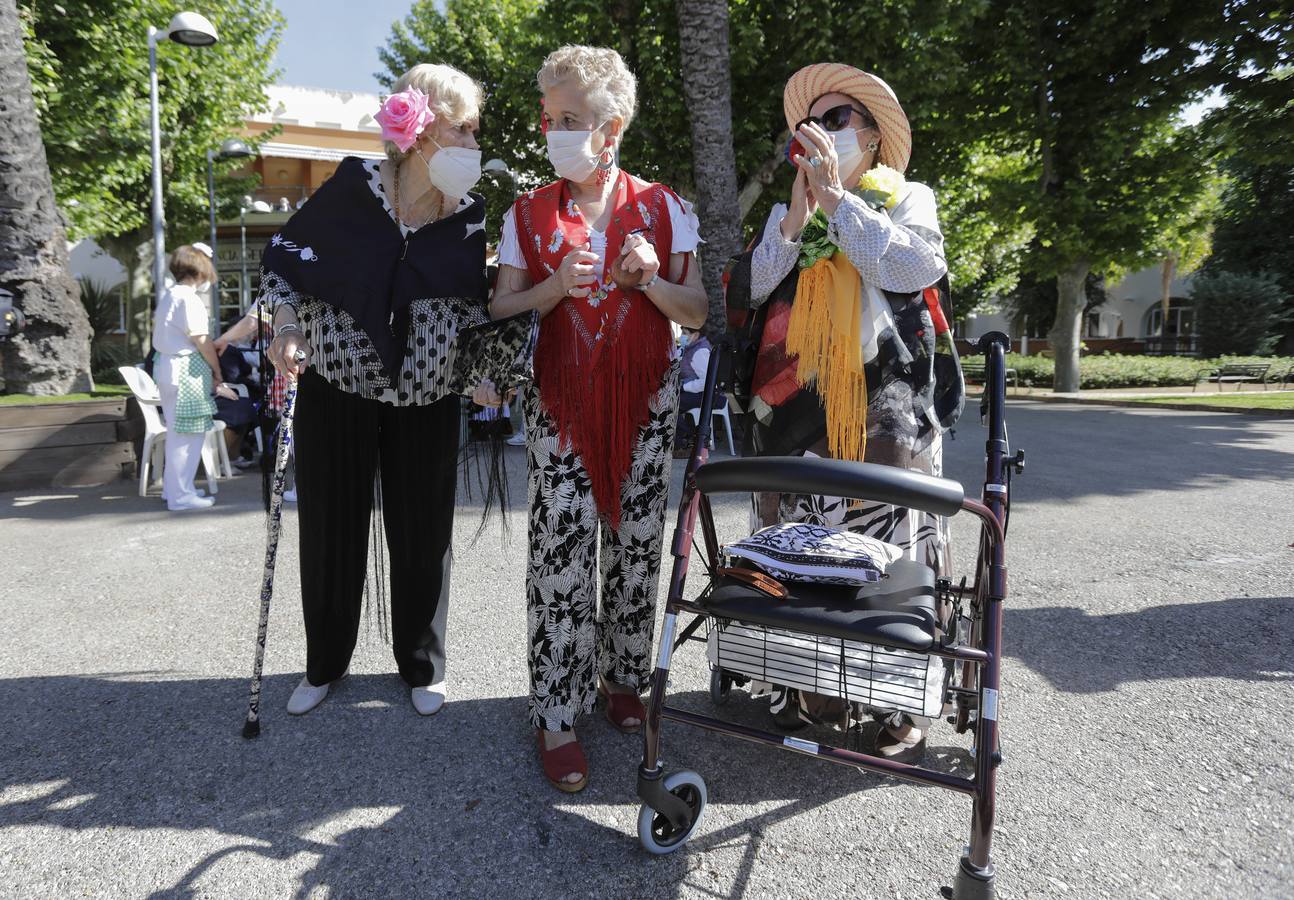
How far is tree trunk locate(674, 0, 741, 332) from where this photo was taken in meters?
8.73

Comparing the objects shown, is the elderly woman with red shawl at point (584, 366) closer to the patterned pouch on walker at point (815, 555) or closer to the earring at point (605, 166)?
the earring at point (605, 166)

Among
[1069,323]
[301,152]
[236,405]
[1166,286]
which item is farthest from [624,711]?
[1166,286]

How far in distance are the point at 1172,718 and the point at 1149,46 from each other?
16442mm

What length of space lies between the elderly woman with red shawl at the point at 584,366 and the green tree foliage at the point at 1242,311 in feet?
108

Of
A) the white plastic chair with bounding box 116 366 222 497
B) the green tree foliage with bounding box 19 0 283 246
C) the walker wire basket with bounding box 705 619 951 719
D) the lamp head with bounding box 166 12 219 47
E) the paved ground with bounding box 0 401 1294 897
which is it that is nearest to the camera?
the walker wire basket with bounding box 705 619 951 719

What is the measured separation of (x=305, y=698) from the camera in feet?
9.17

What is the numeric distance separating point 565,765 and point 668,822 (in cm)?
42

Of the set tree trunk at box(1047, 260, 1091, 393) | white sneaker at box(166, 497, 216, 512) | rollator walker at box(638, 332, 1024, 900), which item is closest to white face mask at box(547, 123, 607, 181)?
rollator walker at box(638, 332, 1024, 900)

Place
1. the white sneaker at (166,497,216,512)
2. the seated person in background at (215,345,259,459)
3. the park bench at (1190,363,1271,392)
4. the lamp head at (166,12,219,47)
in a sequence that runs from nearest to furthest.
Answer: the white sneaker at (166,497,216,512) → the seated person in background at (215,345,259,459) → the lamp head at (166,12,219,47) → the park bench at (1190,363,1271,392)

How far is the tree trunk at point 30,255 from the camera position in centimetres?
758

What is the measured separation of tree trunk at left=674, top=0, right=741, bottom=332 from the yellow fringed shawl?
6457 mm

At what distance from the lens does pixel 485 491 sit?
9.87 ft

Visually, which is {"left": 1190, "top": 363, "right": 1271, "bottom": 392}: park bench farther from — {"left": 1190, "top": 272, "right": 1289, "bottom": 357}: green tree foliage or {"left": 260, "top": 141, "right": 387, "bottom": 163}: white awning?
{"left": 260, "top": 141, "right": 387, "bottom": 163}: white awning

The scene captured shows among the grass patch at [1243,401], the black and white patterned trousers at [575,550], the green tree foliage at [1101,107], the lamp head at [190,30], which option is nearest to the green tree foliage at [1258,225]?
the green tree foliage at [1101,107]
